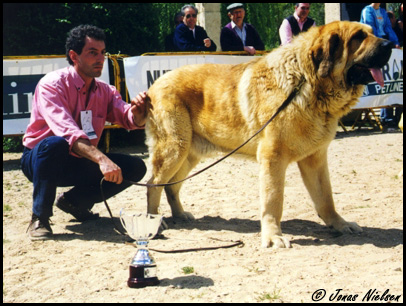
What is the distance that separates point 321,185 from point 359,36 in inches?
52.7

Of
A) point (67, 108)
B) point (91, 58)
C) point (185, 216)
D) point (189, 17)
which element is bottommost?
point (185, 216)

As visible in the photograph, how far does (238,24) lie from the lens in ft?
31.7

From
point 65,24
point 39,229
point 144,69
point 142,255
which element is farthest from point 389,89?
point 142,255

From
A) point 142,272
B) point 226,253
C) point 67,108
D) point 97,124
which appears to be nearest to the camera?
point 142,272

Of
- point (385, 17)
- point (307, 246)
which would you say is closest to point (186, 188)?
point (307, 246)

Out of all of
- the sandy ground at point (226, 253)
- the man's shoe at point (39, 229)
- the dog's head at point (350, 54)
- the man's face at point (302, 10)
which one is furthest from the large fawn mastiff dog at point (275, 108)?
the man's face at point (302, 10)

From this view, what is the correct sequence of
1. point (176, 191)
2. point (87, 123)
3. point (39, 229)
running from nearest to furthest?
point (39, 229) < point (87, 123) < point (176, 191)

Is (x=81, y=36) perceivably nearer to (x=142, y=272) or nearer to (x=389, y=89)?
(x=142, y=272)

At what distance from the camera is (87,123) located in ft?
16.0

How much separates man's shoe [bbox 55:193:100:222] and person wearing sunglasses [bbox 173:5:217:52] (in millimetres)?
5029

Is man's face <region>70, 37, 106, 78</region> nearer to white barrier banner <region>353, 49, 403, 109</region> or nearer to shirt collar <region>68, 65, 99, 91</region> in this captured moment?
shirt collar <region>68, 65, 99, 91</region>

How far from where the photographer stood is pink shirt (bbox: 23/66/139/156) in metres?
4.54

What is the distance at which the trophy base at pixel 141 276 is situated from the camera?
331 centimetres

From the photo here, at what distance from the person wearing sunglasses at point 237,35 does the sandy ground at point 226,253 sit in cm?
366
